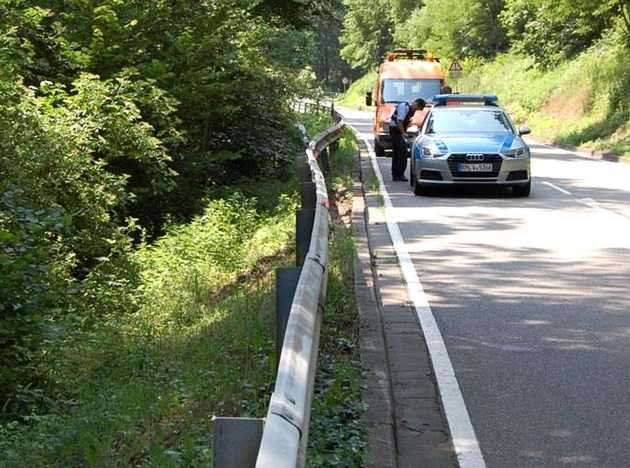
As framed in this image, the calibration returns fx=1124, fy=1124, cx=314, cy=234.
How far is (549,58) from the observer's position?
50.9m

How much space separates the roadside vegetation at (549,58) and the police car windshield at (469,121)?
11.8 meters

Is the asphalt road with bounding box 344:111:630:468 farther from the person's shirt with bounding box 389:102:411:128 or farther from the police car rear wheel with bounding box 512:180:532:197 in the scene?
the person's shirt with bounding box 389:102:411:128

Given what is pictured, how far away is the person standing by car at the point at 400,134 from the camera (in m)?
20.6

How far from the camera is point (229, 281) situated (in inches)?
501

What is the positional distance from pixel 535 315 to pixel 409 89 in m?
21.6

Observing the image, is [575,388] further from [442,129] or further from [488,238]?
[442,129]

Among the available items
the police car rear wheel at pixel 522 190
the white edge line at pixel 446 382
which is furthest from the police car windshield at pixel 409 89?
the white edge line at pixel 446 382

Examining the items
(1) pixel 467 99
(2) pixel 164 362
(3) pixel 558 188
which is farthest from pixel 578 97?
(2) pixel 164 362

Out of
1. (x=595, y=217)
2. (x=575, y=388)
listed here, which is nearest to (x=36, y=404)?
(x=575, y=388)

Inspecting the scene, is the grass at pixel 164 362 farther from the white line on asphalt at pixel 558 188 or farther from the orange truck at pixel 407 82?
the orange truck at pixel 407 82

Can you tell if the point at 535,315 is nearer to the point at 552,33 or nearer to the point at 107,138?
the point at 107,138

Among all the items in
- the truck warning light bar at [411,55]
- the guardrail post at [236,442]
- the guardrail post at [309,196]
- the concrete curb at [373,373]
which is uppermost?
the truck warning light bar at [411,55]

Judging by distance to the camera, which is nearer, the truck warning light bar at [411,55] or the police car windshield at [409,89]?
the police car windshield at [409,89]

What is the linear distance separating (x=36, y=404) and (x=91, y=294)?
14.8 feet
